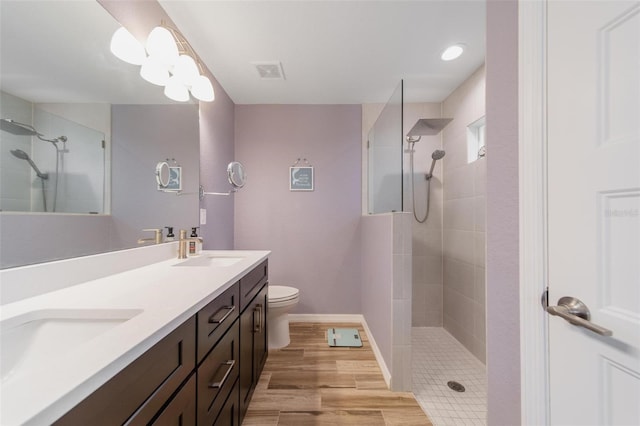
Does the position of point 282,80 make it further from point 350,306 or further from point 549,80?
point 350,306

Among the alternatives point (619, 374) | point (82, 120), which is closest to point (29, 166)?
point (82, 120)

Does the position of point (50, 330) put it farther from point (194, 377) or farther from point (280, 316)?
point (280, 316)

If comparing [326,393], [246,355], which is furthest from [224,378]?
[326,393]

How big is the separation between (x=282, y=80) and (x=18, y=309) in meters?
2.13

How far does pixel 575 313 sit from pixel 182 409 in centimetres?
110

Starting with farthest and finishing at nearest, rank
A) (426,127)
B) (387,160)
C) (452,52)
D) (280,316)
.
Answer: (426,127) < (280,316) < (387,160) < (452,52)

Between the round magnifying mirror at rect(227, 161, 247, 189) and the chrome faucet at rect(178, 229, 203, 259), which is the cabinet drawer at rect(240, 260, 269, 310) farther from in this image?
the round magnifying mirror at rect(227, 161, 247, 189)

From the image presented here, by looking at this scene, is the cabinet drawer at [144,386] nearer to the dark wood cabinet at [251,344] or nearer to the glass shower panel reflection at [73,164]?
the dark wood cabinet at [251,344]

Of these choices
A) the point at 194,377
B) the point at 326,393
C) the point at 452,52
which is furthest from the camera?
the point at 452,52

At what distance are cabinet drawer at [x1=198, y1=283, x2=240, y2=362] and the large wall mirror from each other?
613 millimetres

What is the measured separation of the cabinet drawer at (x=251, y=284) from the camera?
4.07ft

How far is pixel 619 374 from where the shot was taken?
51cm

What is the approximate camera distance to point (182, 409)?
0.68 m

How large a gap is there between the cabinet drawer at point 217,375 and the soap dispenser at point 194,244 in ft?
2.37
